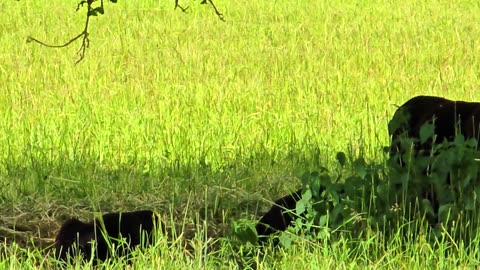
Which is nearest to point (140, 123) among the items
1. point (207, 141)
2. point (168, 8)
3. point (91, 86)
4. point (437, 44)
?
point (207, 141)

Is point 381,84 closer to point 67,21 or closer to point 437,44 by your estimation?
point 437,44

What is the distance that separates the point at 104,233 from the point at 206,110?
156 inches

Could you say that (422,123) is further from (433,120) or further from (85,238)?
(85,238)

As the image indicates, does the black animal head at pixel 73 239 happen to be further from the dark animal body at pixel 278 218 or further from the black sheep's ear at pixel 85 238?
the dark animal body at pixel 278 218

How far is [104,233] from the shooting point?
487cm

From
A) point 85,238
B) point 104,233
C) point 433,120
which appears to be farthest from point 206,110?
point 104,233

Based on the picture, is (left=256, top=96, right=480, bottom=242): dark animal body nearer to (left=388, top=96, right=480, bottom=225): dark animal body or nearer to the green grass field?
(left=388, top=96, right=480, bottom=225): dark animal body

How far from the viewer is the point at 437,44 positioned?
12.4 meters

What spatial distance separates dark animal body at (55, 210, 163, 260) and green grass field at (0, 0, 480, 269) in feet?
0.47

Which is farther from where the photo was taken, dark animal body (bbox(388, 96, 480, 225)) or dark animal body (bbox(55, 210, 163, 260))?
dark animal body (bbox(388, 96, 480, 225))

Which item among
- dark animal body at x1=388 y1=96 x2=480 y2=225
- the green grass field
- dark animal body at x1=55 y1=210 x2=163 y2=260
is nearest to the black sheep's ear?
dark animal body at x1=55 y1=210 x2=163 y2=260

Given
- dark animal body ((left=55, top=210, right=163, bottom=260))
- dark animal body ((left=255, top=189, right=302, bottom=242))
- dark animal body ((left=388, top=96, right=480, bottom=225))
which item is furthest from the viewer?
dark animal body ((left=388, top=96, right=480, bottom=225))

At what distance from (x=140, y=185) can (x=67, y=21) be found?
8.18 meters

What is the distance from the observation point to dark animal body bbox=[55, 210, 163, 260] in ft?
16.3
